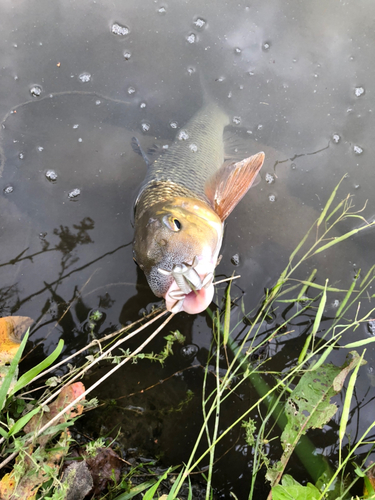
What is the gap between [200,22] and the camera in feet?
9.89

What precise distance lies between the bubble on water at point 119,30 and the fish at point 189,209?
1033 millimetres

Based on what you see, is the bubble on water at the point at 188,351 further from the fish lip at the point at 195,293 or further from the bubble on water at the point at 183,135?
the bubble on water at the point at 183,135

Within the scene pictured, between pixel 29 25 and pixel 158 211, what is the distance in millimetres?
2457

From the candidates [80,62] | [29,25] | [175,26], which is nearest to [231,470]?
[80,62]

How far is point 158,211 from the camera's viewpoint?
1.85m

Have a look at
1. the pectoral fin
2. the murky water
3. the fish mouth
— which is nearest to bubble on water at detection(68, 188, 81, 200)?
the murky water

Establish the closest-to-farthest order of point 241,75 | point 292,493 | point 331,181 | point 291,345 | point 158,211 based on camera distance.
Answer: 1. point 292,493
2. point 158,211
3. point 291,345
4. point 331,181
5. point 241,75

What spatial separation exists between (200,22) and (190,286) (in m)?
2.72

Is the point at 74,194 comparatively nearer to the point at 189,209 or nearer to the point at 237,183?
the point at 189,209

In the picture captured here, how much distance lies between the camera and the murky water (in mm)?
2432

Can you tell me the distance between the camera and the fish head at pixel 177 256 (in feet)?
5.46

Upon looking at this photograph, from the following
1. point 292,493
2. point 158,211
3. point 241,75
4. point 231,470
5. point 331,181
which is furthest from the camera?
point 241,75

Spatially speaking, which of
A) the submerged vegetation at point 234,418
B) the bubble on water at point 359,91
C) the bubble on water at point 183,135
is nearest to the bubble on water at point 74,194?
the bubble on water at point 183,135

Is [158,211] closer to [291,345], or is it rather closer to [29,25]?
[291,345]
